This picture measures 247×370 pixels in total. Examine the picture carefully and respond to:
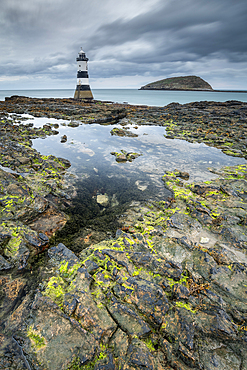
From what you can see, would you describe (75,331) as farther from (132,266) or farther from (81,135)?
(81,135)

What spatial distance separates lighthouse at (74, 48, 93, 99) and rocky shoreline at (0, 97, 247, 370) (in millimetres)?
57507

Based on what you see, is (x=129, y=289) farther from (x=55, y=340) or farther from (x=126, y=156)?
(x=126, y=156)

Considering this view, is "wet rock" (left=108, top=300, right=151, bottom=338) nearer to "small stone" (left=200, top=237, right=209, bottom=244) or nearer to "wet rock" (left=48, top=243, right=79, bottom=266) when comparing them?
"wet rock" (left=48, top=243, right=79, bottom=266)

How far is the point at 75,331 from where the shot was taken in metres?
3.75

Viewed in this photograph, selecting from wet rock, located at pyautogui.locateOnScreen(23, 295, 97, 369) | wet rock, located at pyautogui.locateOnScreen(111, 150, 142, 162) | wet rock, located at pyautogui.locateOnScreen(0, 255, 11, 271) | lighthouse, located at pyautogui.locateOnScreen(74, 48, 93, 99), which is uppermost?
lighthouse, located at pyautogui.locateOnScreen(74, 48, 93, 99)

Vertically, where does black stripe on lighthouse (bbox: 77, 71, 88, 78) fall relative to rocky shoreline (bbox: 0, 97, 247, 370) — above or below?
above

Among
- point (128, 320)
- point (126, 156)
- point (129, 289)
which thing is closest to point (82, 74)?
point (126, 156)

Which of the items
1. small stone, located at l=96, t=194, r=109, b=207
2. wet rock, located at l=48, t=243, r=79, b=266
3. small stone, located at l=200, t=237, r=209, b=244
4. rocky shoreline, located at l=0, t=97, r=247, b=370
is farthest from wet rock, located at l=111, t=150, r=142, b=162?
wet rock, located at l=48, t=243, r=79, b=266

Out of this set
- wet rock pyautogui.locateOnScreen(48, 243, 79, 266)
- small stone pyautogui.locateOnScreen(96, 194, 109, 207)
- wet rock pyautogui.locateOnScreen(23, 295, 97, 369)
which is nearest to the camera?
wet rock pyautogui.locateOnScreen(23, 295, 97, 369)

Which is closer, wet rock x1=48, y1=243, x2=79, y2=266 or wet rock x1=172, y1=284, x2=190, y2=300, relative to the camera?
wet rock x1=172, y1=284, x2=190, y2=300

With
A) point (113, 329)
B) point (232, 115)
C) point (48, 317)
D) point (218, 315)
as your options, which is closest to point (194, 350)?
point (218, 315)

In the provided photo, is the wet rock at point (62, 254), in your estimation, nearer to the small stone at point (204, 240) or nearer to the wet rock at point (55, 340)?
the wet rock at point (55, 340)

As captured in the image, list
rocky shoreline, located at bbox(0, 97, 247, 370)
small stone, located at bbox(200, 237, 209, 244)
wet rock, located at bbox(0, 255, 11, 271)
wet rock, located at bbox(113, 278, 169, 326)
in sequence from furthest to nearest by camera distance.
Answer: small stone, located at bbox(200, 237, 209, 244)
wet rock, located at bbox(0, 255, 11, 271)
wet rock, located at bbox(113, 278, 169, 326)
rocky shoreline, located at bbox(0, 97, 247, 370)

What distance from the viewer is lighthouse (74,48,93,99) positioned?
51.2 m
